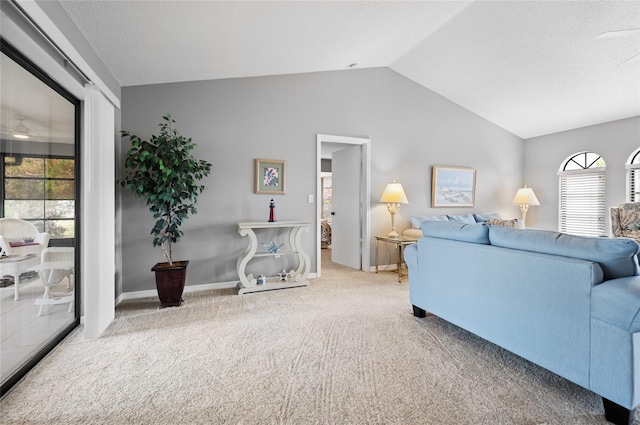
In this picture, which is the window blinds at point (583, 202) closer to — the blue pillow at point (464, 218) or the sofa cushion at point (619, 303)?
the blue pillow at point (464, 218)

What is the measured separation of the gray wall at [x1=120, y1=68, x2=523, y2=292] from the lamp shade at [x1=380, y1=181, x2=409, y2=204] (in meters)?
0.26

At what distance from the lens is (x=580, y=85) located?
4.19 metres

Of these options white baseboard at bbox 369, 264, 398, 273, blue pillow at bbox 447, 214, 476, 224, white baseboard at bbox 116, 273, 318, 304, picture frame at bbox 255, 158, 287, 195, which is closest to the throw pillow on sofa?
blue pillow at bbox 447, 214, 476, 224

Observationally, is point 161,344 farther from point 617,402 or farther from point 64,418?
point 617,402

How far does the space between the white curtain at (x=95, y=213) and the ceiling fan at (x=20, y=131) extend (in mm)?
383

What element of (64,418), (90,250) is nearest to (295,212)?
(90,250)

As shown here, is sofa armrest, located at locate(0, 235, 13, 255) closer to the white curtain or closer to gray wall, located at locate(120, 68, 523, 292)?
the white curtain

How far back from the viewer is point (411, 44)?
3979mm

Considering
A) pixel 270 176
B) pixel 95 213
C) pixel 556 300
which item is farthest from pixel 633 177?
pixel 95 213

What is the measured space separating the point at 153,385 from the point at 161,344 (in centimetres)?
56

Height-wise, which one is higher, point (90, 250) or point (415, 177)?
point (415, 177)

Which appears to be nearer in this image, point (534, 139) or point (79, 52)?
point (79, 52)

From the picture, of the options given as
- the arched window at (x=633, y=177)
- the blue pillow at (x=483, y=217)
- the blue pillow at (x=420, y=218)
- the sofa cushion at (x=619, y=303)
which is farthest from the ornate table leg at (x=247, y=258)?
the arched window at (x=633, y=177)

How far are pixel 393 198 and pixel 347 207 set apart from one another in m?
0.89
